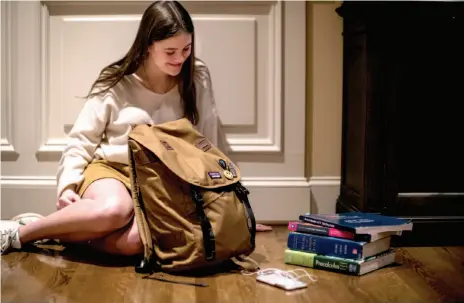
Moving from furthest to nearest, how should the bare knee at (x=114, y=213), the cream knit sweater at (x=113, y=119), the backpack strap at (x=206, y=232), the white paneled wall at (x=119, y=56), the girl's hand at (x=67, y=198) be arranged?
the white paneled wall at (x=119, y=56) < the cream knit sweater at (x=113, y=119) < the girl's hand at (x=67, y=198) < the bare knee at (x=114, y=213) < the backpack strap at (x=206, y=232)

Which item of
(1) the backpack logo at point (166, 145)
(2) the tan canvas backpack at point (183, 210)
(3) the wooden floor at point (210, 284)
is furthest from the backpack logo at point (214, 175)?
(3) the wooden floor at point (210, 284)

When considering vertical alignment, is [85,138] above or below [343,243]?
above

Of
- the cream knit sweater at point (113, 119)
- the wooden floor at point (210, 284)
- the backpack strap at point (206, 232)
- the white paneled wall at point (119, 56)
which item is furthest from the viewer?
the white paneled wall at point (119, 56)

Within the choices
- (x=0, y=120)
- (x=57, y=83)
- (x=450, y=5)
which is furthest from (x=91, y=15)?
(x=450, y=5)

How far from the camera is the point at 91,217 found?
5.32 ft

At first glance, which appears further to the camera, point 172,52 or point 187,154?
point 172,52

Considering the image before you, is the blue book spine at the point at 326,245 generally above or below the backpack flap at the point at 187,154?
below

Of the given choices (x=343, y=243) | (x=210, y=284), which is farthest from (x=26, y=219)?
(x=343, y=243)

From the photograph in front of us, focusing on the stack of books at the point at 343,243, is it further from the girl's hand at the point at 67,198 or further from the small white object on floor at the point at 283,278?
the girl's hand at the point at 67,198

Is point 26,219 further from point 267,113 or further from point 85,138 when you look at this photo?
point 267,113

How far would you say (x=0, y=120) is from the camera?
87.3 inches

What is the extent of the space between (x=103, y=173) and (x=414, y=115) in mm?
945

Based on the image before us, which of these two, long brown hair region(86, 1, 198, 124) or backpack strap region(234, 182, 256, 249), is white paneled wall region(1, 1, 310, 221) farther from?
backpack strap region(234, 182, 256, 249)

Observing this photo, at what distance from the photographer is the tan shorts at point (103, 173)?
5.77 ft
